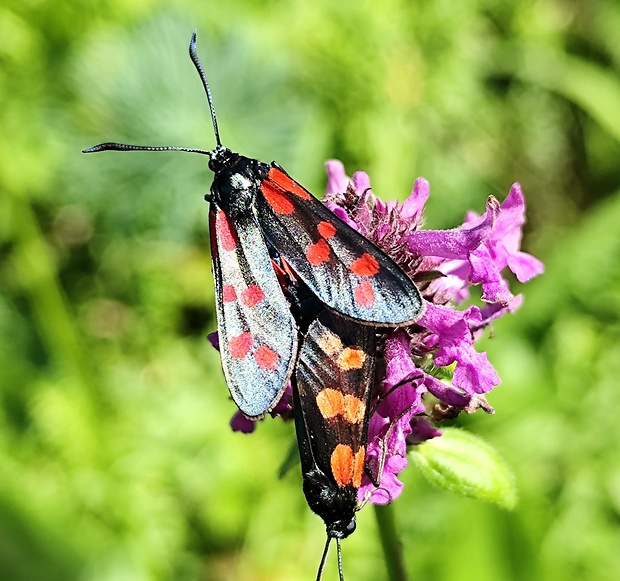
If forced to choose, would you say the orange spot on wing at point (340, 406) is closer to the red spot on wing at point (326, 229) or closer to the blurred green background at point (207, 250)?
the red spot on wing at point (326, 229)

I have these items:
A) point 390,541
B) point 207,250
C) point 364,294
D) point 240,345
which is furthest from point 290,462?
point 207,250

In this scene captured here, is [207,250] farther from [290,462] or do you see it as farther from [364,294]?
[364,294]

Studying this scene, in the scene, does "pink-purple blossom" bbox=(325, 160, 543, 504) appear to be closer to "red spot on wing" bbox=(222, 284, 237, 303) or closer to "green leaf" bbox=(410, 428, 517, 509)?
"green leaf" bbox=(410, 428, 517, 509)

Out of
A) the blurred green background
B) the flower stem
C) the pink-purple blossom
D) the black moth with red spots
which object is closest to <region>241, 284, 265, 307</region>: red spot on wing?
the black moth with red spots

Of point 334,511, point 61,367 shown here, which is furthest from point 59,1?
point 334,511

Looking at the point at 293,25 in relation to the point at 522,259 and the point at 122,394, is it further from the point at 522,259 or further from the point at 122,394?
the point at 522,259

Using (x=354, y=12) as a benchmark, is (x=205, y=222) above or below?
below
